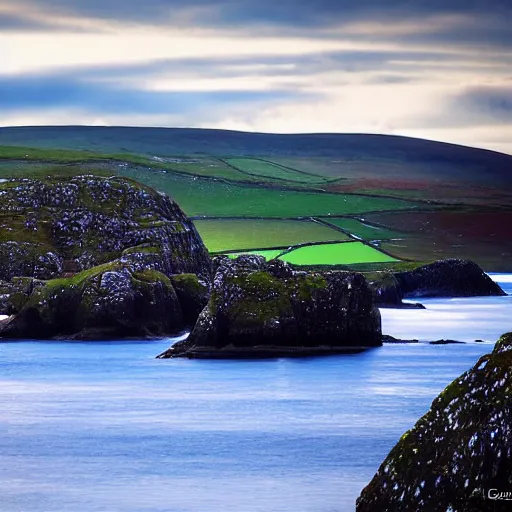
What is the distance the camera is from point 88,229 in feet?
243

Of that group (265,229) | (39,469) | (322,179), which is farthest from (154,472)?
(322,179)

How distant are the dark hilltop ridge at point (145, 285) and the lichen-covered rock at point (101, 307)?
0.05m

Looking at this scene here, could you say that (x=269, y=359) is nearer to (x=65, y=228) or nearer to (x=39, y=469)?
(x=39, y=469)

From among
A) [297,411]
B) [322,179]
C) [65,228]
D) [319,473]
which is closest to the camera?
[319,473]

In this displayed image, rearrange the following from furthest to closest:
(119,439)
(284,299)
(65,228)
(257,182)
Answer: (257,182), (65,228), (284,299), (119,439)

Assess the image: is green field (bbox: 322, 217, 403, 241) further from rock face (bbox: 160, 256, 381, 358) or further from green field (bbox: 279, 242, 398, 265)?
rock face (bbox: 160, 256, 381, 358)

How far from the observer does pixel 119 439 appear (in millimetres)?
31438

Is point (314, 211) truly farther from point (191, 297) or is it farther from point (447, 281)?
point (191, 297)

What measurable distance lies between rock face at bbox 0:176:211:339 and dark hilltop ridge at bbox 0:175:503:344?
0.05m

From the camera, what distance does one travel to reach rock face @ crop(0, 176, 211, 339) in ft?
186

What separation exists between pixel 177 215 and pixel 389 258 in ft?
174

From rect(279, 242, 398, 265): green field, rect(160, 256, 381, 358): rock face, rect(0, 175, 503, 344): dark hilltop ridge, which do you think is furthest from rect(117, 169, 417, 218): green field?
rect(160, 256, 381, 358): rock face

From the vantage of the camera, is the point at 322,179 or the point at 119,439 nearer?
the point at 119,439

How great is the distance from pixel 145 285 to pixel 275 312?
10.3m
